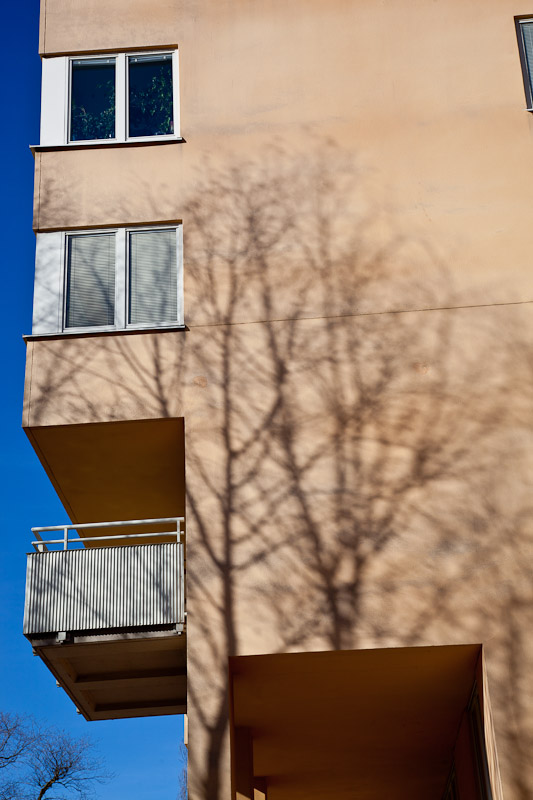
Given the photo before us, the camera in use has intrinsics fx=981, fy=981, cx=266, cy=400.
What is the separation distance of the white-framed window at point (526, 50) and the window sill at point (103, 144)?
5.37 m

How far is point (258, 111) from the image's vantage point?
15.1 meters

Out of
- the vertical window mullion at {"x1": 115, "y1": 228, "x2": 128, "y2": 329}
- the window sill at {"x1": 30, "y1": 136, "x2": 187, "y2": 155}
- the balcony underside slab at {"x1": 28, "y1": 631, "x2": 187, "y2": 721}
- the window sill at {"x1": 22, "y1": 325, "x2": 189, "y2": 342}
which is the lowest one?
the balcony underside slab at {"x1": 28, "y1": 631, "x2": 187, "y2": 721}

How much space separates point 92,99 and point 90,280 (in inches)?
125

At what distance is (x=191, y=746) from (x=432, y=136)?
9376 mm

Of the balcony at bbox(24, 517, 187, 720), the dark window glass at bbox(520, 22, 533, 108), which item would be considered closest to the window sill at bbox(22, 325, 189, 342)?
the balcony at bbox(24, 517, 187, 720)

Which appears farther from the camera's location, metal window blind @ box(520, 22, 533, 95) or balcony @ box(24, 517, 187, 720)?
metal window blind @ box(520, 22, 533, 95)

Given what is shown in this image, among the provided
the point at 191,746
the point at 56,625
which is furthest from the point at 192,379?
the point at 191,746

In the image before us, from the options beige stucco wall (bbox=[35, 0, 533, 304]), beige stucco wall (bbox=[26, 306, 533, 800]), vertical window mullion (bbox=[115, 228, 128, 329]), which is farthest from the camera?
beige stucco wall (bbox=[35, 0, 533, 304])

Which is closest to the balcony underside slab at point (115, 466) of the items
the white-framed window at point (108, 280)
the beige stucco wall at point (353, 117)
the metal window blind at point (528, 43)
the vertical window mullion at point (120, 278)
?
the white-framed window at point (108, 280)

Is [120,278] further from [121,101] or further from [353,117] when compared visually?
[353,117]

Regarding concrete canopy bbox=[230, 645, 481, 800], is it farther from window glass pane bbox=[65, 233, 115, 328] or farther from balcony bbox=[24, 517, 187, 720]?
window glass pane bbox=[65, 233, 115, 328]

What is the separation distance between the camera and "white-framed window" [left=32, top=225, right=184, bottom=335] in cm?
1402

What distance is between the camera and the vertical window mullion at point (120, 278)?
45.9ft

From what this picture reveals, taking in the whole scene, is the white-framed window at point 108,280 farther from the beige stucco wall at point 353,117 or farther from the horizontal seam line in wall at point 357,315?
the horizontal seam line in wall at point 357,315
